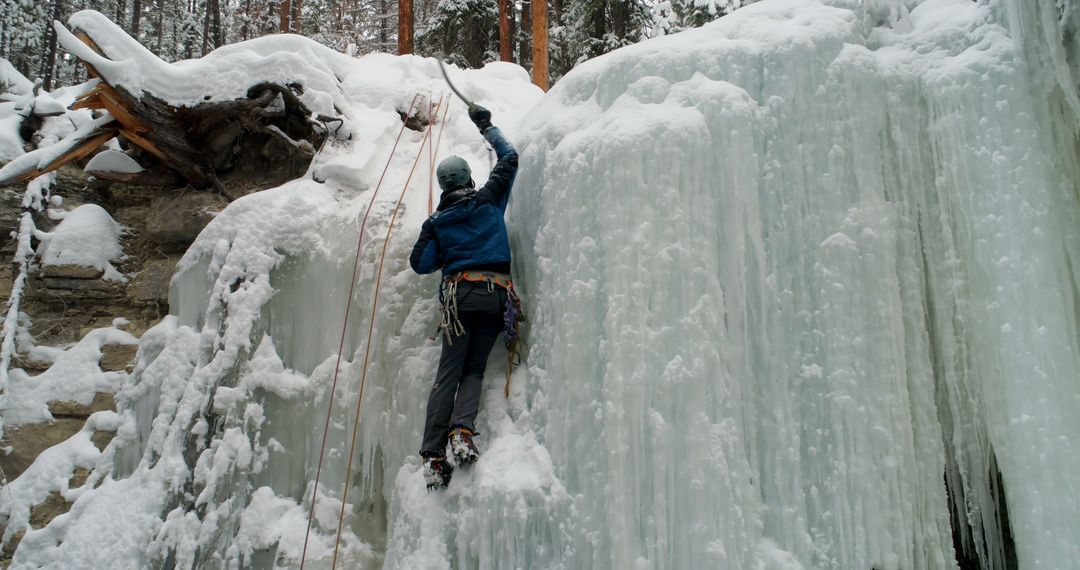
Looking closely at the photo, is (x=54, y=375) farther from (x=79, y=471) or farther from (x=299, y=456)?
(x=299, y=456)

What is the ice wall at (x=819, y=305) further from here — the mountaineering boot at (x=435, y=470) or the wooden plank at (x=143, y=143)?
the wooden plank at (x=143, y=143)

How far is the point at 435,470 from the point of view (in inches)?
122

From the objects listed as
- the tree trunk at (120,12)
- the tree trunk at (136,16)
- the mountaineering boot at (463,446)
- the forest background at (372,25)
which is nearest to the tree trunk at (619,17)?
the forest background at (372,25)

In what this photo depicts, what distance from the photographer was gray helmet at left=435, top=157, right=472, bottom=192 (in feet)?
11.7

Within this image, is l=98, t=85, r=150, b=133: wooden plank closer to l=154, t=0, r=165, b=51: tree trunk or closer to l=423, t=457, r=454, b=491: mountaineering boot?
l=423, t=457, r=454, b=491: mountaineering boot

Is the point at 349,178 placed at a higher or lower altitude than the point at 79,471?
higher

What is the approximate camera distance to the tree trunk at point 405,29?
838 centimetres

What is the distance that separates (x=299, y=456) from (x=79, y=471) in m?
1.86

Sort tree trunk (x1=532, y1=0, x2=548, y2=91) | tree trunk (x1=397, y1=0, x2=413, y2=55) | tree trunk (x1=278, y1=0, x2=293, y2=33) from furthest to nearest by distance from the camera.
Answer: tree trunk (x1=278, y1=0, x2=293, y2=33)
tree trunk (x1=397, y1=0, x2=413, y2=55)
tree trunk (x1=532, y1=0, x2=548, y2=91)

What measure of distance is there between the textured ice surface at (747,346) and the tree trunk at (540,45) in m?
3.95

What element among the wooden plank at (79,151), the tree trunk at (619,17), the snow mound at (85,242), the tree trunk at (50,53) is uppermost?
the tree trunk at (50,53)

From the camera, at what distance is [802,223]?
3035 millimetres

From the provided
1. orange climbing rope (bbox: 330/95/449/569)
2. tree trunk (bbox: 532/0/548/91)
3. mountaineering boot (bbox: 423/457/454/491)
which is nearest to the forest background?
tree trunk (bbox: 532/0/548/91)

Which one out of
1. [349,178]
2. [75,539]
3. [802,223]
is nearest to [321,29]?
[349,178]
